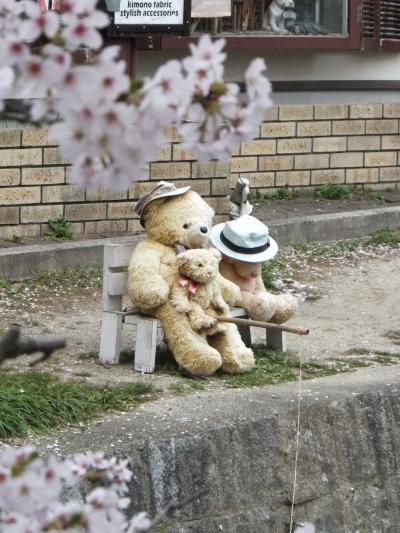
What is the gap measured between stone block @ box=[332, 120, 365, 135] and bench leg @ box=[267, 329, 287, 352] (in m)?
4.63

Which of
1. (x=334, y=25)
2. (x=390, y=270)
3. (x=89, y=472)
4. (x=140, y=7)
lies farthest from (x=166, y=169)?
(x=89, y=472)

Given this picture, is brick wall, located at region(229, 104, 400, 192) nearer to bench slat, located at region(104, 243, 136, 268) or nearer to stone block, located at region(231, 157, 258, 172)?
stone block, located at region(231, 157, 258, 172)

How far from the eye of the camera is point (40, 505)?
5.77 ft

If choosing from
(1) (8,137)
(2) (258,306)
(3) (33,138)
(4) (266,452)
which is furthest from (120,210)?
(4) (266,452)

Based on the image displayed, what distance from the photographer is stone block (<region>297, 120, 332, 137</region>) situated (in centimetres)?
1106

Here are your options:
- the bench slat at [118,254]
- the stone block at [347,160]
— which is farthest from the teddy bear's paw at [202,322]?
the stone block at [347,160]

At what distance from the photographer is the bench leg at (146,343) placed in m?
6.16

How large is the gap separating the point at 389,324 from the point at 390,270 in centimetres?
150

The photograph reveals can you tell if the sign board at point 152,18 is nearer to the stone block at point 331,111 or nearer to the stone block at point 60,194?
the stone block at point 60,194

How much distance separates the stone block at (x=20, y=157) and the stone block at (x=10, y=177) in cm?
3

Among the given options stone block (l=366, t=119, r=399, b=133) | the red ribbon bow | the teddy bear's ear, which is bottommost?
the red ribbon bow

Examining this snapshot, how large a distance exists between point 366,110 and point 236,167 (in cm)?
143

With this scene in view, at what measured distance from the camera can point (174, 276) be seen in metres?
6.16

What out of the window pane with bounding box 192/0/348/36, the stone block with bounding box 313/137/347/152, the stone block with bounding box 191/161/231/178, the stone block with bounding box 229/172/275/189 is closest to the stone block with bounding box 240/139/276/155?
the stone block with bounding box 229/172/275/189
